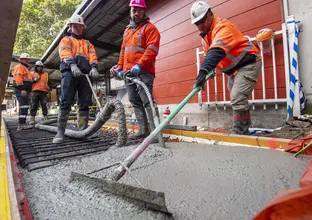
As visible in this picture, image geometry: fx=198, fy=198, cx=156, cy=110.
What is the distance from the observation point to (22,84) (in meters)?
5.19

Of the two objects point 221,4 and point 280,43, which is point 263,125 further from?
point 221,4

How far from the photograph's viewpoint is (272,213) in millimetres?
447

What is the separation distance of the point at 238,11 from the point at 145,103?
2.11 meters

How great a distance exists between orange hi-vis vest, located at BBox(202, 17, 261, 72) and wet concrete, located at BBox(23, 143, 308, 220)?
1.04 meters

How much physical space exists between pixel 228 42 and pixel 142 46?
1.25 meters

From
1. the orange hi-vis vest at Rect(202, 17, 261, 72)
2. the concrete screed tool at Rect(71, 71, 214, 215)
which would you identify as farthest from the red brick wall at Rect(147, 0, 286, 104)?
the concrete screed tool at Rect(71, 71, 214, 215)

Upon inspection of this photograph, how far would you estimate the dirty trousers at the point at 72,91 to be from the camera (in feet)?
9.24

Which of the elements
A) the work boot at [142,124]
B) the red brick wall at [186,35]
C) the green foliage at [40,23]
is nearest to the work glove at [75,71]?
the work boot at [142,124]

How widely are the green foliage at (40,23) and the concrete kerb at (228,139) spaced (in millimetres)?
13866

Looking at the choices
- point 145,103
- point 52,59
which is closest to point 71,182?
point 145,103

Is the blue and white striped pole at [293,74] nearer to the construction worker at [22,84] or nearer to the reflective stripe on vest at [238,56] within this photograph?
the reflective stripe on vest at [238,56]

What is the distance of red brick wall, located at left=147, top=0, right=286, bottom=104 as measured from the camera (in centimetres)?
276

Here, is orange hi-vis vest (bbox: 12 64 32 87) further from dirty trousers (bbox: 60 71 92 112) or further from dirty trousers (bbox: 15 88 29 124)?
dirty trousers (bbox: 60 71 92 112)

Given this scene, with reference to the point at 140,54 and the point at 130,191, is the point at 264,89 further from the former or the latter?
the point at 130,191
